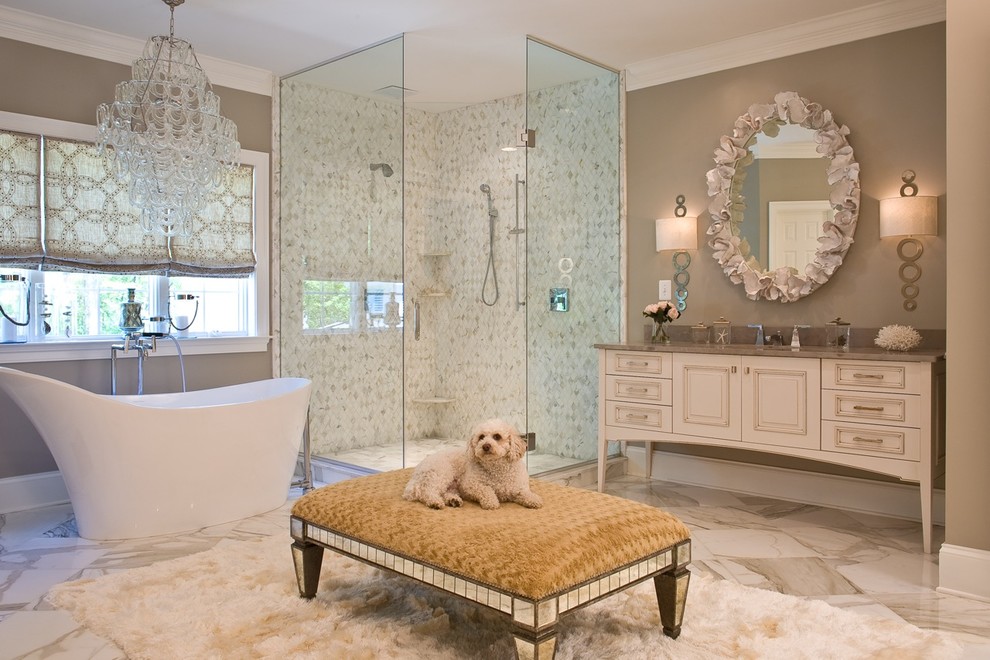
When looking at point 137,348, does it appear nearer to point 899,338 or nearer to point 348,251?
point 348,251

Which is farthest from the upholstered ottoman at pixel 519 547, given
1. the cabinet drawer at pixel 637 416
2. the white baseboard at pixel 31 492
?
the white baseboard at pixel 31 492

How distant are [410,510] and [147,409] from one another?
1633 mm

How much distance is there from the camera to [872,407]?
333cm

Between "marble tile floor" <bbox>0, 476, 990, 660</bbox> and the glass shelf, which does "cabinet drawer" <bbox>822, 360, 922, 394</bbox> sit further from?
the glass shelf

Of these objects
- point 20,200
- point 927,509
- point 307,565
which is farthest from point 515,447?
point 20,200

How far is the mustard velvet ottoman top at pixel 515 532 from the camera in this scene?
6.46ft

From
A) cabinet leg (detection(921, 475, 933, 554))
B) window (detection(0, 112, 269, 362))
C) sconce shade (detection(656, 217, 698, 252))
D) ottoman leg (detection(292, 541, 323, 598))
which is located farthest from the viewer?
sconce shade (detection(656, 217, 698, 252))

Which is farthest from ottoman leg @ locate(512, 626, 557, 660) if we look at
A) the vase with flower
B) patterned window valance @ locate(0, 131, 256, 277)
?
patterned window valance @ locate(0, 131, 256, 277)

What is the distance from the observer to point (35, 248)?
3910mm

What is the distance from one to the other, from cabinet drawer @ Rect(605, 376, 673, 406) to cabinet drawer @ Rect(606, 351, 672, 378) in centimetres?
4

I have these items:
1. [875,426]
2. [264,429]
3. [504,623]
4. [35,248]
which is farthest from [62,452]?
[875,426]

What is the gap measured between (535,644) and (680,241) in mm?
3110

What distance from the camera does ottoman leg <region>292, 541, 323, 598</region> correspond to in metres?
2.63

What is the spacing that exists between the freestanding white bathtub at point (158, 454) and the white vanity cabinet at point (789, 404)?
1757 mm
